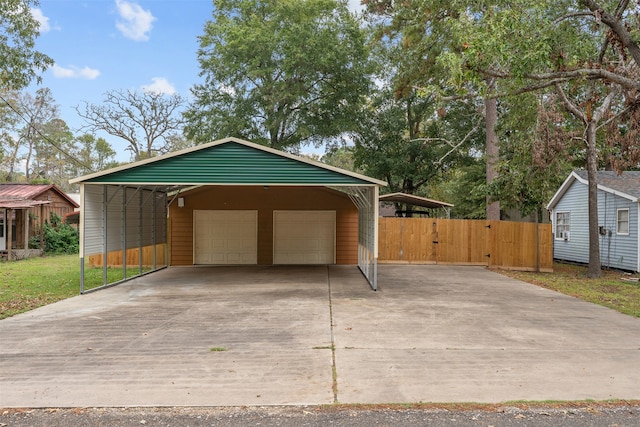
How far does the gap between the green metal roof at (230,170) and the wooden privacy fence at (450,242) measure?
6.08 m

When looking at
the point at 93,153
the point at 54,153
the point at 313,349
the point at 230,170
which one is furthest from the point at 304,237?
the point at 93,153

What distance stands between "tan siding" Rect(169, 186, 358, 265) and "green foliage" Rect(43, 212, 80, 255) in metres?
8.75

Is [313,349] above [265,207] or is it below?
below

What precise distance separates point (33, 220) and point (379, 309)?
57.6 ft

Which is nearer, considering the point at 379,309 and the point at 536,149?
the point at 379,309

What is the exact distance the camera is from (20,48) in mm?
11688

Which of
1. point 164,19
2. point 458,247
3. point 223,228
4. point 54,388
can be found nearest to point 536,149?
point 458,247

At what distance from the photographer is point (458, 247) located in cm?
1475

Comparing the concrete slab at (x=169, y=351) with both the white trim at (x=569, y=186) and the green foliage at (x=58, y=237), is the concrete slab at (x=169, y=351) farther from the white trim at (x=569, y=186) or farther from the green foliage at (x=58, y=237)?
the green foliage at (x=58, y=237)

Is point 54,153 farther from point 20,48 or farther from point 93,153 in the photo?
point 20,48

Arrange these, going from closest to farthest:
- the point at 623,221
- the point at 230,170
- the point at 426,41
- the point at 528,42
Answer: the point at 528,42 < the point at 230,170 < the point at 426,41 < the point at 623,221

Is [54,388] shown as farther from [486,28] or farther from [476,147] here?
[476,147]

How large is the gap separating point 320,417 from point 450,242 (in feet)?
40.3

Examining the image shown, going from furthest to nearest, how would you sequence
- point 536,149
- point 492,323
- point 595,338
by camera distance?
point 536,149 → point 492,323 → point 595,338
